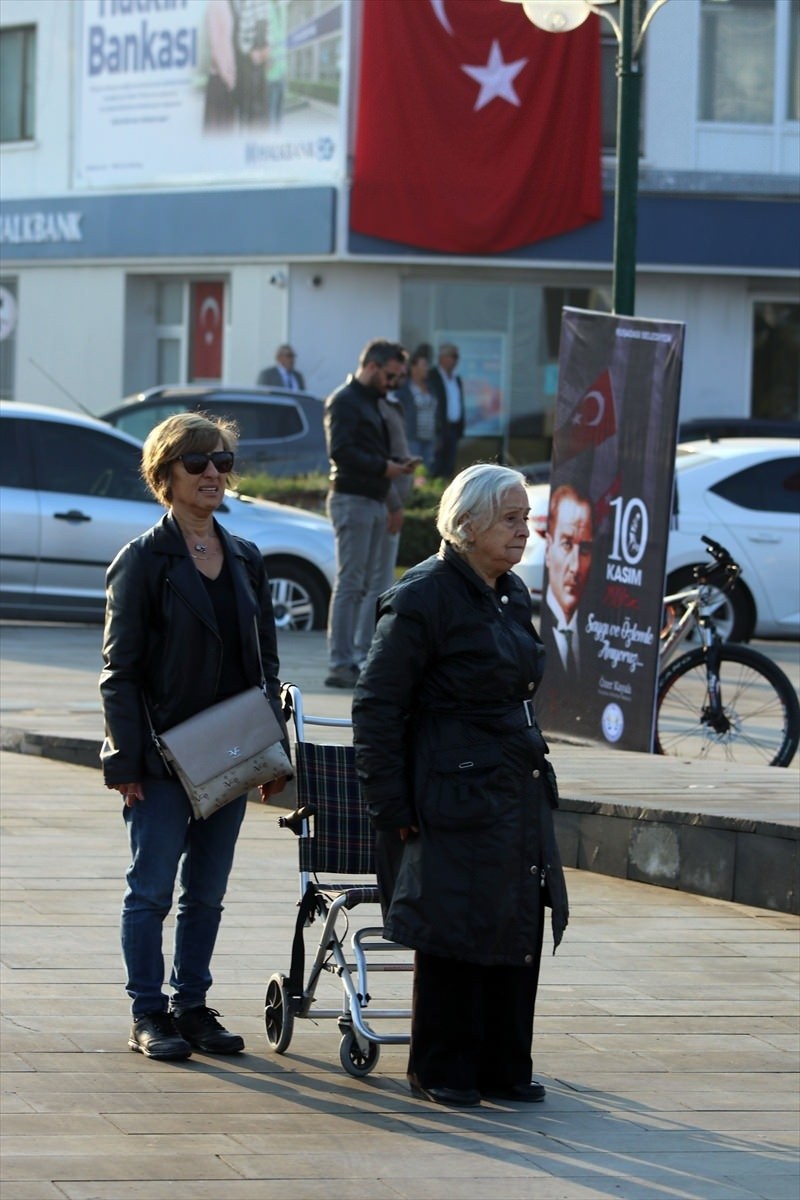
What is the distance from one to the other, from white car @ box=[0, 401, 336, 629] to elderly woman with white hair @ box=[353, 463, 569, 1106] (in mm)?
9709

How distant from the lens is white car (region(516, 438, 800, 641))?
1641 centimetres

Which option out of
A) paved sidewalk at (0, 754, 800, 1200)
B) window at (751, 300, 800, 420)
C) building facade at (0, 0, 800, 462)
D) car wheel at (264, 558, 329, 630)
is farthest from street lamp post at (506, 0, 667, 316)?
window at (751, 300, 800, 420)

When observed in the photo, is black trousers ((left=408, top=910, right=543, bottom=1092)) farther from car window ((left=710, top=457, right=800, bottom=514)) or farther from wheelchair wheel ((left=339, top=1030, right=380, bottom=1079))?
car window ((left=710, top=457, right=800, bottom=514))

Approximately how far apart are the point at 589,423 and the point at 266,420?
41.9ft

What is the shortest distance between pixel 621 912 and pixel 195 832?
254cm

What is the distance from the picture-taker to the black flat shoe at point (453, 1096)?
221 inches

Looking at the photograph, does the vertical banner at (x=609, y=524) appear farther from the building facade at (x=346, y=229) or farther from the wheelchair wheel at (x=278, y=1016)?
the building facade at (x=346, y=229)

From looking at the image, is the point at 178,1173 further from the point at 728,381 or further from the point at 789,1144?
the point at 728,381

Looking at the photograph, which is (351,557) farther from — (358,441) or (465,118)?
(465,118)

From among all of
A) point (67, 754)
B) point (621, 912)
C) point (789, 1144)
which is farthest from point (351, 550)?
point (789, 1144)

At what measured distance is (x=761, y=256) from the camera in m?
29.0

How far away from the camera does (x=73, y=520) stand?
15539mm

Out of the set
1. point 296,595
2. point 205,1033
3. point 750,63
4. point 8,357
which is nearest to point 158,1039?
point 205,1033

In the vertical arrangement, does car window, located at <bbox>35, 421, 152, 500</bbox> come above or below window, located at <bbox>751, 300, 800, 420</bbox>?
below
